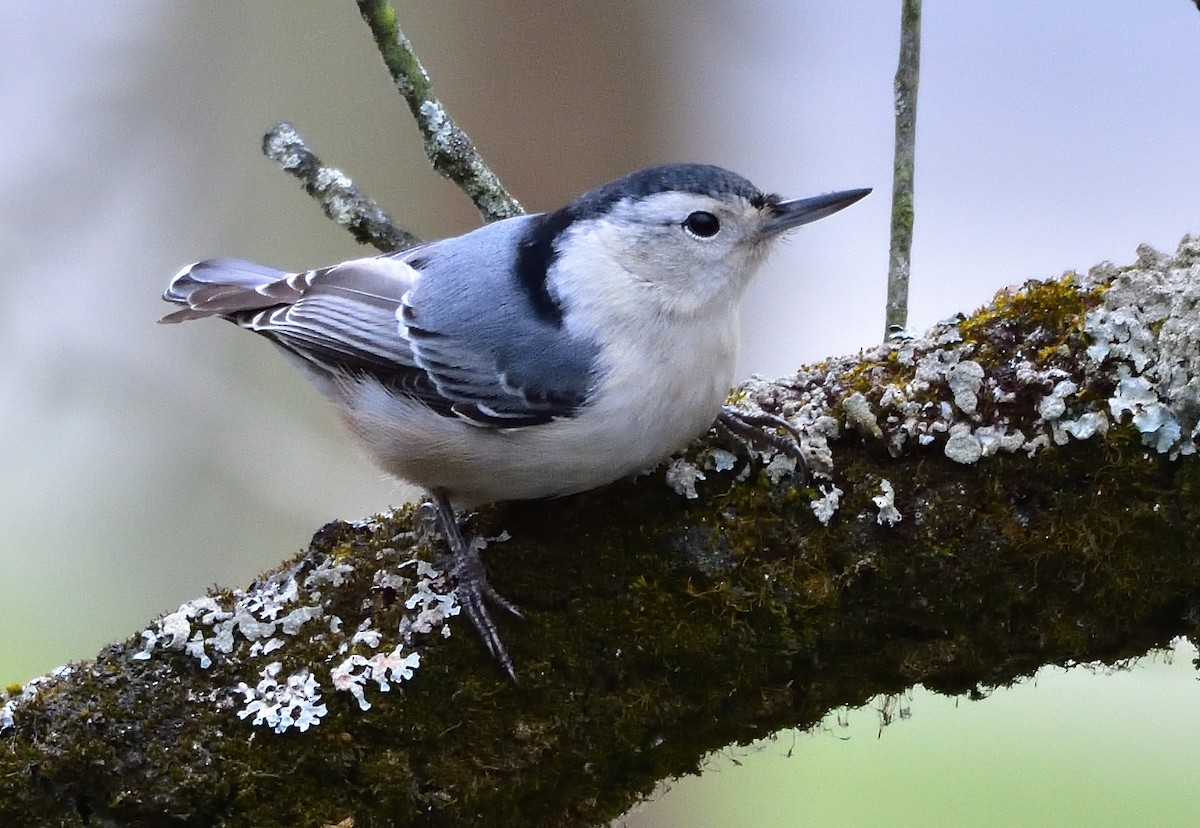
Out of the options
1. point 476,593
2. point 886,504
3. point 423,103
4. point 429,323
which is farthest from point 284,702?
point 423,103

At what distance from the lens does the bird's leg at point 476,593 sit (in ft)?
4.33

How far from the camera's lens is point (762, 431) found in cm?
141

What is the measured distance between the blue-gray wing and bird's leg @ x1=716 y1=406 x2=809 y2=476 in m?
0.20

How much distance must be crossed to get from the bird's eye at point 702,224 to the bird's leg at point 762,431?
10.6 inches

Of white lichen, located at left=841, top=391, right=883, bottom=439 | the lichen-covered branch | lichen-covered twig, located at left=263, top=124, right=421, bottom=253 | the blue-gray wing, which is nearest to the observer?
the lichen-covered branch

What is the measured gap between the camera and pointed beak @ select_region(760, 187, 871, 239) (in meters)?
1.57

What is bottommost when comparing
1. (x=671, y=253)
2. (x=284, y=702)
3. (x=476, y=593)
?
(x=284, y=702)

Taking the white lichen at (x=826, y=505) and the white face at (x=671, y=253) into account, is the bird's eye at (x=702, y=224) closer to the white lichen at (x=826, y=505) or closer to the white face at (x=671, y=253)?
the white face at (x=671, y=253)

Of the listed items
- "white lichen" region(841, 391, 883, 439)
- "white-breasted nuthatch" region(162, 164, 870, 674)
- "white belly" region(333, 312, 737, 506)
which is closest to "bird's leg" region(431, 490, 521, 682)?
"white-breasted nuthatch" region(162, 164, 870, 674)

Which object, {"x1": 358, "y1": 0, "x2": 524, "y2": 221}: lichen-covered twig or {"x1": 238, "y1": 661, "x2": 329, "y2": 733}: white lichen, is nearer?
{"x1": 238, "y1": 661, "x2": 329, "y2": 733}: white lichen

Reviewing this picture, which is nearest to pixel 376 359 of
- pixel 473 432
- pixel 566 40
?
pixel 473 432

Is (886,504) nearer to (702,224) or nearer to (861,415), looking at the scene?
(861,415)

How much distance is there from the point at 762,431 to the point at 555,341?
1.07ft

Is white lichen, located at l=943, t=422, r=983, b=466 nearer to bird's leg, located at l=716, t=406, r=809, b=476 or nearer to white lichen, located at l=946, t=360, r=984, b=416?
white lichen, located at l=946, t=360, r=984, b=416
